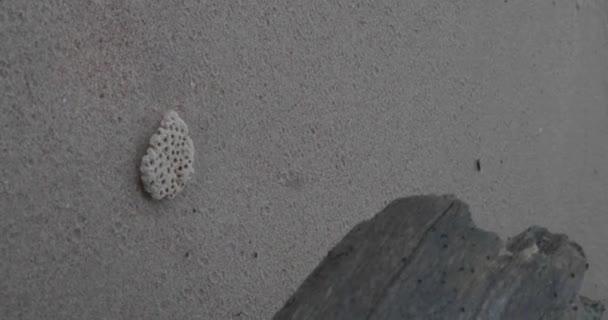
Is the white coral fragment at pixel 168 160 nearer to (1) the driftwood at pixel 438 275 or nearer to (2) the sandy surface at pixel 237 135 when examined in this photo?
(2) the sandy surface at pixel 237 135

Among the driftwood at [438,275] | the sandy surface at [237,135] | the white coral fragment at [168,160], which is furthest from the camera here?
the white coral fragment at [168,160]

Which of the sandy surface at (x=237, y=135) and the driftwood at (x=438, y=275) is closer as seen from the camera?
the driftwood at (x=438, y=275)

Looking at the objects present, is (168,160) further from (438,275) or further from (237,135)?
(438,275)

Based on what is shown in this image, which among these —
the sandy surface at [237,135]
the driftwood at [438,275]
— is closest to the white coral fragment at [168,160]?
the sandy surface at [237,135]

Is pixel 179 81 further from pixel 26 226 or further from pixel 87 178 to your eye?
pixel 26 226

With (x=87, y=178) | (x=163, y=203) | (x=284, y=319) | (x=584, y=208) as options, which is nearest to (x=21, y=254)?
(x=87, y=178)

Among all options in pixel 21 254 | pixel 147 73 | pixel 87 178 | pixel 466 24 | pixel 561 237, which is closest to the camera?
pixel 561 237

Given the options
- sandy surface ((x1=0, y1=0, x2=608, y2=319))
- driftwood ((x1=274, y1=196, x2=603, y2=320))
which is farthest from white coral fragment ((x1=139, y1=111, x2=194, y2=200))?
driftwood ((x1=274, y1=196, x2=603, y2=320))

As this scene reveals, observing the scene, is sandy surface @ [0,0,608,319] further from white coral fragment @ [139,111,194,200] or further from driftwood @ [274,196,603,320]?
driftwood @ [274,196,603,320]
